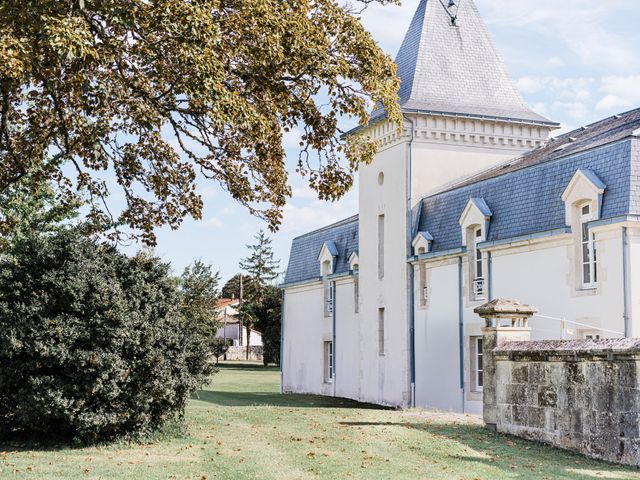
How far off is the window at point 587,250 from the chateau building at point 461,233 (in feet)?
0.16

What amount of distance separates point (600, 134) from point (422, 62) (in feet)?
26.5

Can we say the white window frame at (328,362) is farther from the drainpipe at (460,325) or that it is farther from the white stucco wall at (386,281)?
the drainpipe at (460,325)

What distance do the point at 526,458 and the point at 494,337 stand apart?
128 inches

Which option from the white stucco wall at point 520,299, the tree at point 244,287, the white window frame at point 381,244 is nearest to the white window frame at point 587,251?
the white stucco wall at point 520,299

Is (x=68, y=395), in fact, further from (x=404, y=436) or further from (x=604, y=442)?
(x=604, y=442)

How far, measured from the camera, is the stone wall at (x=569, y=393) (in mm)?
11898

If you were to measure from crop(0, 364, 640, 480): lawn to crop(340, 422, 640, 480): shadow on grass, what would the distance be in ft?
0.05

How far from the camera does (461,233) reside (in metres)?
24.9

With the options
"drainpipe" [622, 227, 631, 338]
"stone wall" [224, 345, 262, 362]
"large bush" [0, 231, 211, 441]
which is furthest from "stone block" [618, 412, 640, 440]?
"stone wall" [224, 345, 262, 362]

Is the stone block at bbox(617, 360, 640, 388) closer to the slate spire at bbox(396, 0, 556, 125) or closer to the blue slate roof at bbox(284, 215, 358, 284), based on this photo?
the slate spire at bbox(396, 0, 556, 125)

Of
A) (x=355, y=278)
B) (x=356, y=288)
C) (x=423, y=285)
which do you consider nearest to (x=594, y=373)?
(x=423, y=285)

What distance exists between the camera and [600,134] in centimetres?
2359

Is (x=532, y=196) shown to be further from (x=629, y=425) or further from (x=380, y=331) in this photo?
(x=629, y=425)

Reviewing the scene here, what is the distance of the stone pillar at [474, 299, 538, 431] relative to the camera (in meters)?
15.3
